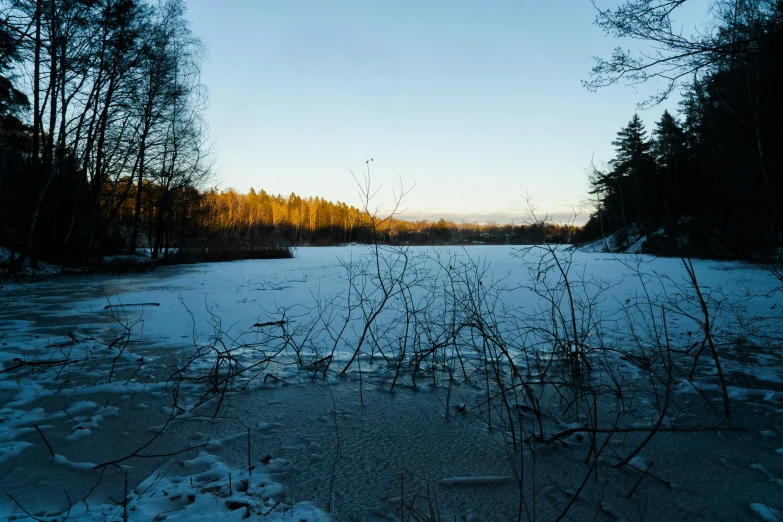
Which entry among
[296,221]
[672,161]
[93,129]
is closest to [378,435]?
[93,129]

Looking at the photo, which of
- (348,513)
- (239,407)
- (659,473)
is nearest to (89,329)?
(239,407)

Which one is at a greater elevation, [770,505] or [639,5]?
[639,5]

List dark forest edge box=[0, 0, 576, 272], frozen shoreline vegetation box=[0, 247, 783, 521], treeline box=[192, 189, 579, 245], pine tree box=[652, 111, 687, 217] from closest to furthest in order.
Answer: frozen shoreline vegetation box=[0, 247, 783, 521] → dark forest edge box=[0, 0, 576, 272] → pine tree box=[652, 111, 687, 217] → treeline box=[192, 189, 579, 245]

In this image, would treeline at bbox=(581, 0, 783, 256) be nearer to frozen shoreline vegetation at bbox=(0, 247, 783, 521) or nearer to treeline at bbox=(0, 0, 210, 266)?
frozen shoreline vegetation at bbox=(0, 247, 783, 521)

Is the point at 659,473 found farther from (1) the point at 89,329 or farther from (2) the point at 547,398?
(1) the point at 89,329

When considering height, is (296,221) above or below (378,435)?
above

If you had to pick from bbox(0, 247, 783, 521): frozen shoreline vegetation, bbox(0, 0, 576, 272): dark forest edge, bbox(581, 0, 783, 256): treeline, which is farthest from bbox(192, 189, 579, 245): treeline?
bbox(0, 247, 783, 521): frozen shoreline vegetation

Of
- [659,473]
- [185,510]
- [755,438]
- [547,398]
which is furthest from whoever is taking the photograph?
[547,398]

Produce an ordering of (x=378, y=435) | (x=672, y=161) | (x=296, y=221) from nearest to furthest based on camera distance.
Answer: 1. (x=378, y=435)
2. (x=672, y=161)
3. (x=296, y=221)

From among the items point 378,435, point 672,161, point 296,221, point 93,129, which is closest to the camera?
point 378,435

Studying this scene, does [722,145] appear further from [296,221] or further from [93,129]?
[296,221]

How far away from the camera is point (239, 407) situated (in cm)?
274

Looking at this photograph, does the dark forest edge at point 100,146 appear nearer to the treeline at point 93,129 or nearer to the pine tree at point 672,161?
the treeline at point 93,129

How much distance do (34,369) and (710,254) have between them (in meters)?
21.8
